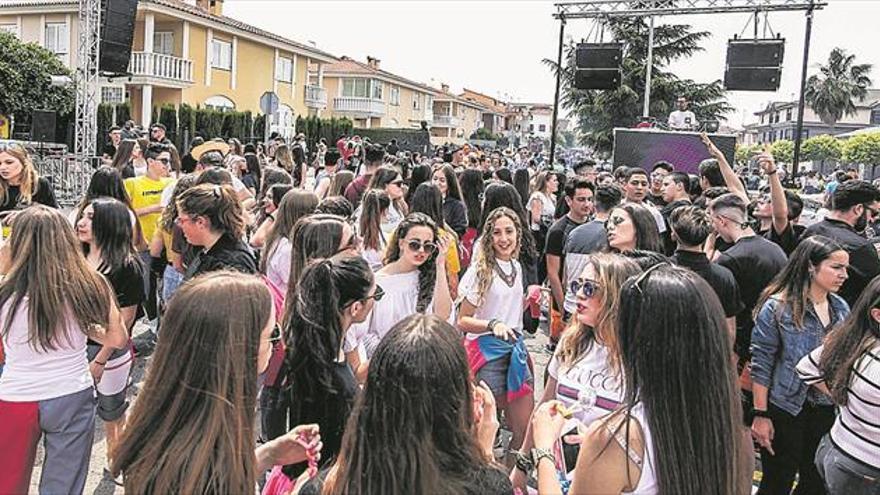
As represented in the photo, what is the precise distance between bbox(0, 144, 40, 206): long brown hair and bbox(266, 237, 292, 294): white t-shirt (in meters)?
2.58

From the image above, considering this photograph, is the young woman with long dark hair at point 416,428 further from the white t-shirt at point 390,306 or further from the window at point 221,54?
the window at point 221,54

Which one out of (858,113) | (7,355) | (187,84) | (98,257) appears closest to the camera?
(7,355)

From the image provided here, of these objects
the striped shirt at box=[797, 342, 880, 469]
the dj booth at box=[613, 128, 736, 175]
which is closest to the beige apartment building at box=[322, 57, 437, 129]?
the dj booth at box=[613, 128, 736, 175]

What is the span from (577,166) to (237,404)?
679 cm

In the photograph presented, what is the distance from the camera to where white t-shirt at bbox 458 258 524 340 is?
409cm

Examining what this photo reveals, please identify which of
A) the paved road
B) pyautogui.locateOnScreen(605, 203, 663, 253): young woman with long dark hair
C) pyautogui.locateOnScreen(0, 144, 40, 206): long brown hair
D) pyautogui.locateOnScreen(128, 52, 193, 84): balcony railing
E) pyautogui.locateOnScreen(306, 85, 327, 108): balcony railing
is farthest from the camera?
pyautogui.locateOnScreen(306, 85, 327, 108): balcony railing

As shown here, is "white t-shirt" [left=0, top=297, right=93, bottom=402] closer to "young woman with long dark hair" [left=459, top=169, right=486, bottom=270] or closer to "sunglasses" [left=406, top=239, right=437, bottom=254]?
"sunglasses" [left=406, top=239, right=437, bottom=254]

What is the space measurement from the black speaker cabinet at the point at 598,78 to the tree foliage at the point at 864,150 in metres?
38.7

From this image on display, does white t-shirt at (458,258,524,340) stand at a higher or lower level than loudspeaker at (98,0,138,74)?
lower

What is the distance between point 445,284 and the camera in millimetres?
4121

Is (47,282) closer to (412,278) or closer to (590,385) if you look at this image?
(412,278)

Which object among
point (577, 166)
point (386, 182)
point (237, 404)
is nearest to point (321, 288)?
point (237, 404)

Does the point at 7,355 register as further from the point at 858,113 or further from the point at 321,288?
the point at 858,113

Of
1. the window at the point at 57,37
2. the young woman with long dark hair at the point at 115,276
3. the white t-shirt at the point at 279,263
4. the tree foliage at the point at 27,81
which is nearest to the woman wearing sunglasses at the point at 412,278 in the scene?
the white t-shirt at the point at 279,263
